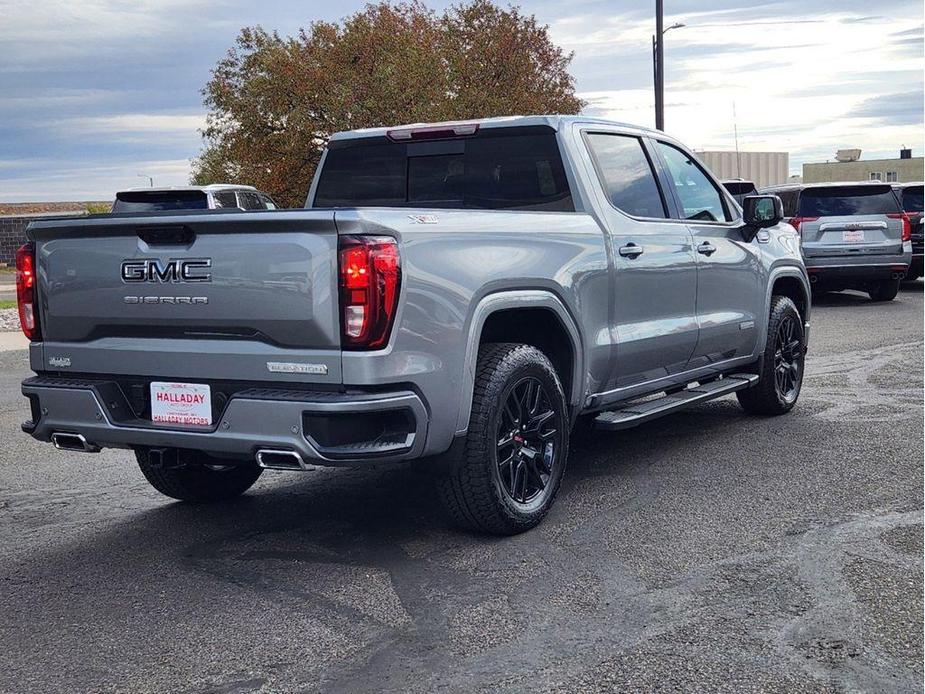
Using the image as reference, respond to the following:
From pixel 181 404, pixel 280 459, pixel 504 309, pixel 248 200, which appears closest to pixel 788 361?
pixel 504 309

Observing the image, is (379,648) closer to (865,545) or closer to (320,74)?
(865,545)

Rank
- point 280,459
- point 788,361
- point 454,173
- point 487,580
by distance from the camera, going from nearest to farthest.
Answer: point 280,459
point 487,580
point 454,173
point 788,361

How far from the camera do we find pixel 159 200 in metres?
15.2

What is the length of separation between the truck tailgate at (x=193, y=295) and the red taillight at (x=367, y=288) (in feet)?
0.16

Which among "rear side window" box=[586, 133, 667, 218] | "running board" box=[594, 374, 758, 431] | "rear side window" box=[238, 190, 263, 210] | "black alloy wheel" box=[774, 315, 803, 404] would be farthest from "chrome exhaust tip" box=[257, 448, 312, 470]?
"rear side window" box=[238, 190, 263, 210]

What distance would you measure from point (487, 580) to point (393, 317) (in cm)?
113

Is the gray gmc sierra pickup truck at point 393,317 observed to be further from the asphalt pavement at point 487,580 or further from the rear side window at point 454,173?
the asphalt pavement at point 487,580

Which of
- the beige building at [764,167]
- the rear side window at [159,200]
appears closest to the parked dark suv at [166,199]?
the rear side window at [159,200]

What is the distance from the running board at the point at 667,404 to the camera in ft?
19.6

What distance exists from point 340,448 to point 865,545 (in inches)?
91.6

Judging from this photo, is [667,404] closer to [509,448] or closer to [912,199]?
[509,448]

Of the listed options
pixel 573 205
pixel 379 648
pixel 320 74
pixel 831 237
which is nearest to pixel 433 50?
pixel 320 74

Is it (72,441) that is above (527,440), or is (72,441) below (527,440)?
above

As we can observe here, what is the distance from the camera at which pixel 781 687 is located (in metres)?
3.57
